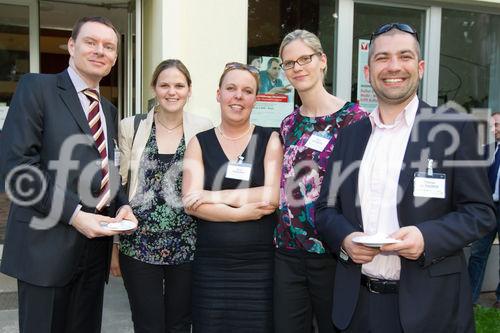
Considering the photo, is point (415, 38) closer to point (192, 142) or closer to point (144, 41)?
point (192, 142)

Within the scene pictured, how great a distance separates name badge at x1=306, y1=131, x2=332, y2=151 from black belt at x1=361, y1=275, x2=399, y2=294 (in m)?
0.72

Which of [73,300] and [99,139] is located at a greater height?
[99,139]

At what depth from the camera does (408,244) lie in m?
1.82

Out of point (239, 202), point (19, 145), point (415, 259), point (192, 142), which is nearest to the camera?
point (415, 259)

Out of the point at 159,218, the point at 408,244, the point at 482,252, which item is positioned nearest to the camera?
the point at 408,244

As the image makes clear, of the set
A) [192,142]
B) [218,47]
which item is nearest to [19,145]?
[192,142]

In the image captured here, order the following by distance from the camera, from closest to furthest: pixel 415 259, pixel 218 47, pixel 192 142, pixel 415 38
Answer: pixel 415 259 < pixel 415 38 < pixel 192 142 < pixel 218 47

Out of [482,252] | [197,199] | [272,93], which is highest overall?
[272,93]

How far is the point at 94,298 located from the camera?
266 centimetres

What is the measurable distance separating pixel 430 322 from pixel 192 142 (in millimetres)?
1571

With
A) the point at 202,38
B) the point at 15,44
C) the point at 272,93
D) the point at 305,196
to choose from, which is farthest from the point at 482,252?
the point at 15,44

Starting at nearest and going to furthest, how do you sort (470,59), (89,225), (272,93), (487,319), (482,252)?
1. (89,225)
2. (487,319)
3. (482,252)
4. (272,93)
5. (470,59)

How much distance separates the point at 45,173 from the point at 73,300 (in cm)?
71

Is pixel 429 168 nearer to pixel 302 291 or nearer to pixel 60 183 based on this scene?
pixel 302 291
